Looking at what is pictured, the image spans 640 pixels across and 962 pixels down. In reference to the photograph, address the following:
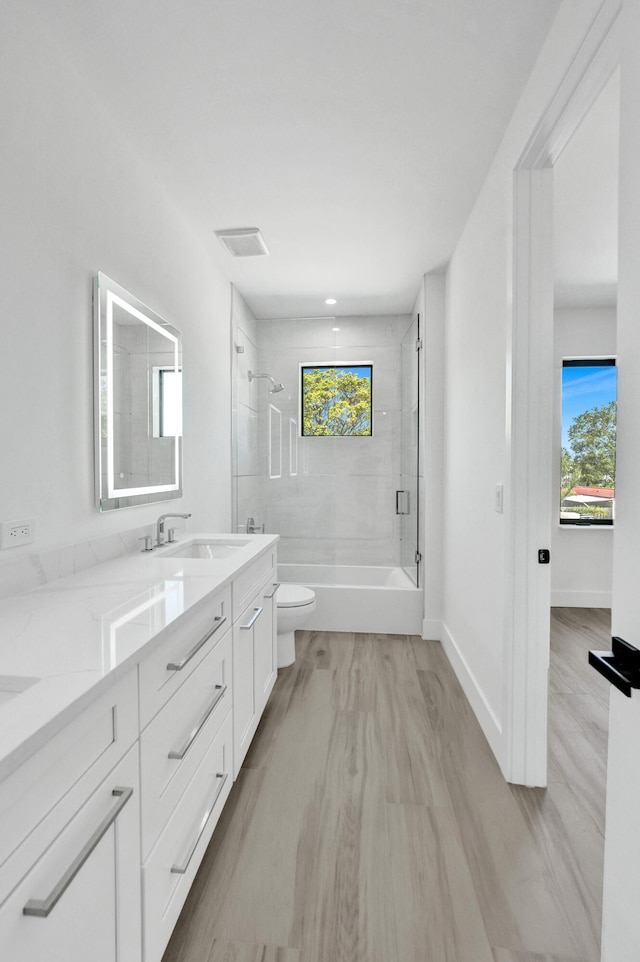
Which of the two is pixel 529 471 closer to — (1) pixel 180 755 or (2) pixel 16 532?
(1) pixel 180 755

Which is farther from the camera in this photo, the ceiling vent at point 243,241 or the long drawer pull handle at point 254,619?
the ceiling vent at point 243,241

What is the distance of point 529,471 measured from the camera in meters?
1.79

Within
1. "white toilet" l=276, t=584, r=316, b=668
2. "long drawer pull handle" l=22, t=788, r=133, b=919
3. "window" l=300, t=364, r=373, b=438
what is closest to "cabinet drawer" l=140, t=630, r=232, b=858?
"long drawer pull handle" l=22, t=788, r=133, b=919

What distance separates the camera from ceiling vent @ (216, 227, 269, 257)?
2.67 meters

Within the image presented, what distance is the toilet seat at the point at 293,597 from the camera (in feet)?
9.45

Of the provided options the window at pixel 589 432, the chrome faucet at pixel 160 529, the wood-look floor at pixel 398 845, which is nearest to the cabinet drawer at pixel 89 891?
the wood-look floor at pixel 398 845

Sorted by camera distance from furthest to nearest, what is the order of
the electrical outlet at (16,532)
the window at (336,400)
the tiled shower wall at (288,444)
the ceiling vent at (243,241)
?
the window at (336,400) → the tiled shower wall at (288,444) → the ceiling vent at (243,241) → the electrical outlet at (16,532)

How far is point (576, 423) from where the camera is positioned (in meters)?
4.09

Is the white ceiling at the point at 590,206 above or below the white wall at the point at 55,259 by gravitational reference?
above

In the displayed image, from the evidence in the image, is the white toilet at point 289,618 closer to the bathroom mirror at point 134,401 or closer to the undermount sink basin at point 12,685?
the bathroom mirror at point 134,401

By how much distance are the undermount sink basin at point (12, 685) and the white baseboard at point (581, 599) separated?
4.24 meters

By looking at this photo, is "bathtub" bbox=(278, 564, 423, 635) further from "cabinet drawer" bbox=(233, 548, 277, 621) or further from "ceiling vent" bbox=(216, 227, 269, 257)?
"ceiling vent" bbox=(216, 227, 269, 257)

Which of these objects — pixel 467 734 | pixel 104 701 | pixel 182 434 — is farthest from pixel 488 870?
pixel 182 434

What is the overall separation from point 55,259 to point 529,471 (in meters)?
1.78
